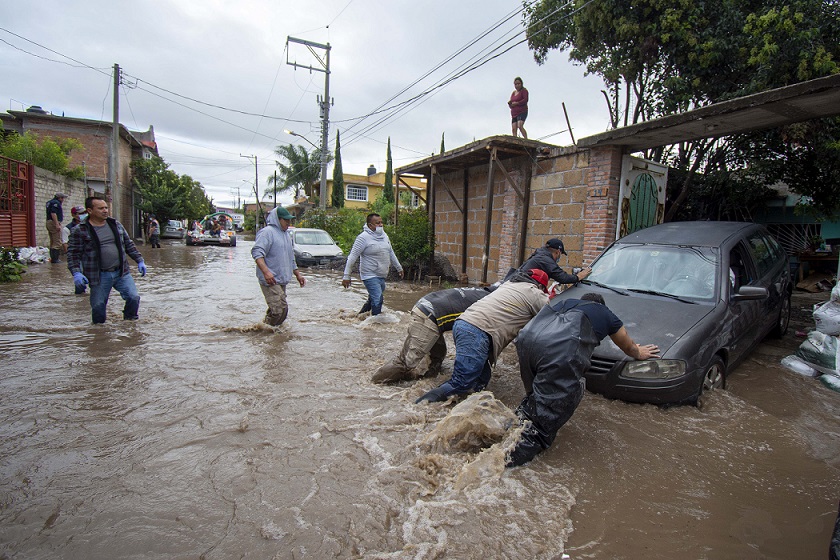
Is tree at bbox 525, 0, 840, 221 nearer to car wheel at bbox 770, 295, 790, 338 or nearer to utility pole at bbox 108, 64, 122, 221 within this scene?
car wheel at bbox 770, 295, 790, 338

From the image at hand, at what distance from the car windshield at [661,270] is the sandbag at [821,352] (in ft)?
4.57

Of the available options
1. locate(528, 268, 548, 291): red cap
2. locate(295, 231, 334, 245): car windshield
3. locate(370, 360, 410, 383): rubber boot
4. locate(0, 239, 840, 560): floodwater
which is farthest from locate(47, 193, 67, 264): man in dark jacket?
locate(528, 268, 548, 291): red cap

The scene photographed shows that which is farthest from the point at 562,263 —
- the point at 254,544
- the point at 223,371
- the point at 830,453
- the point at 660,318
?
the point at 254,544

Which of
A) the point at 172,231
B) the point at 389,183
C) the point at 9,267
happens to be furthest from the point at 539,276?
the point at 172,231

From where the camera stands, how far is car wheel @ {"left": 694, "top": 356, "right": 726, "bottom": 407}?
151 inches

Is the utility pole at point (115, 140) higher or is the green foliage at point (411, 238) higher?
the utility pole at point (115, 140)

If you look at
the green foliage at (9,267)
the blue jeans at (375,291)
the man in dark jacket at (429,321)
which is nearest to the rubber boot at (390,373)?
the man in dark jacket at (429,321)

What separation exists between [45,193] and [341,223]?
402 inches

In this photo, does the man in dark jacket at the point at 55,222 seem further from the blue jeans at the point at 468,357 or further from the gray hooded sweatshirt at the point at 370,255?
the blue jeans at the point at 468,357

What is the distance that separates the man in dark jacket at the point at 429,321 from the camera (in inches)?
164

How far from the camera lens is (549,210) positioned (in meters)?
8.95

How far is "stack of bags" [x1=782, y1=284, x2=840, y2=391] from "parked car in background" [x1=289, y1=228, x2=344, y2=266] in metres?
13.1

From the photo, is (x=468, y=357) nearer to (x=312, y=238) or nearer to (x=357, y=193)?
(x=312, y=238)

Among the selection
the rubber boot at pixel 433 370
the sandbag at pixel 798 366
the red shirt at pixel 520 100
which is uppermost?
the red shirt at pixel 520 100
